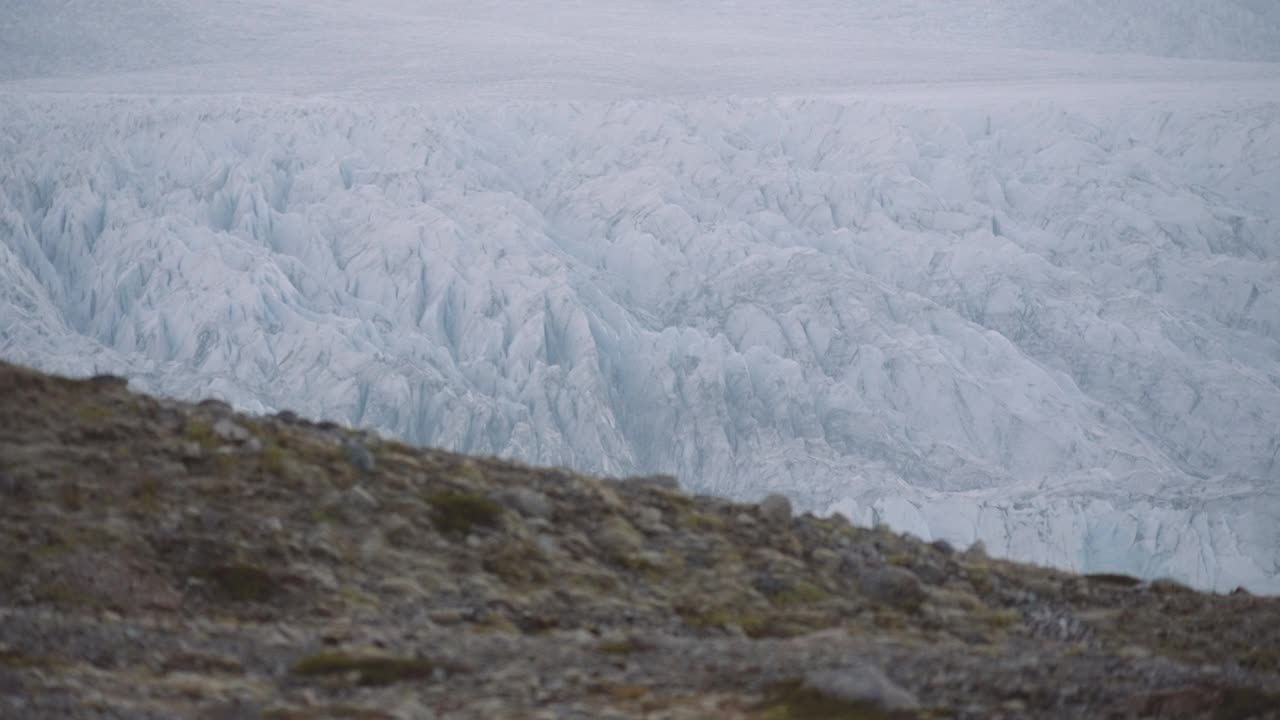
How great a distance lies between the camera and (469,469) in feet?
28.3

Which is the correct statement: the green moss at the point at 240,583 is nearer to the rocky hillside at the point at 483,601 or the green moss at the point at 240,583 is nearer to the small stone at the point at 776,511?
the rocky hillside at the point at 483,601

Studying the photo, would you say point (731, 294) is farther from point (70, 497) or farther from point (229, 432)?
point (70, 497)

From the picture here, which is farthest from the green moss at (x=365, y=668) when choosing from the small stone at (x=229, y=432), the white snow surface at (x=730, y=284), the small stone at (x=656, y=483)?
the white snow surface at (x=730, y=284)

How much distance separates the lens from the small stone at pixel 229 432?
796 cm

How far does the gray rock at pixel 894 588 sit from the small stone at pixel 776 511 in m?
0.92

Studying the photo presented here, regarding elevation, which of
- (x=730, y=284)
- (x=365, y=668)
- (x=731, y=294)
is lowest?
(x=731, y=294)

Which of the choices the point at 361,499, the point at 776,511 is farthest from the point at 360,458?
the point at 776,511

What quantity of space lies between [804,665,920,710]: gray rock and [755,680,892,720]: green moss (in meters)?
0.02

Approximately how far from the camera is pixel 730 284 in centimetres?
3303

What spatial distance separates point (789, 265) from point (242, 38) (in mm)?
27714

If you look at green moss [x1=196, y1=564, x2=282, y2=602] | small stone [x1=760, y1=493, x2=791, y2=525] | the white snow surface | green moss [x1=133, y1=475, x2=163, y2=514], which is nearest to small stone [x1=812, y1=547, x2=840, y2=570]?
small stone [x1=760, y1=493, x2=791, y2=525]

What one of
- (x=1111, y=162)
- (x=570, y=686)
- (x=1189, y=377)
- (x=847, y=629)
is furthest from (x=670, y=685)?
(x=1111, y=162)

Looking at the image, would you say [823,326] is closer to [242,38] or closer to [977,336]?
[977,336]

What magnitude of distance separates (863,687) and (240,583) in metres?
3.15
